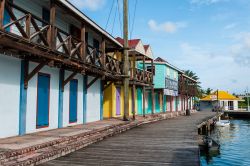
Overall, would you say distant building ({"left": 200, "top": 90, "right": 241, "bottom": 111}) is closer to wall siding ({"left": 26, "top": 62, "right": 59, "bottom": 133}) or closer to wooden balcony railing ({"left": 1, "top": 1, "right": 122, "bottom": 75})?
→ wooden balcony railing ({"left": 1, "top": 1, "right": 122, "bottom": 75})

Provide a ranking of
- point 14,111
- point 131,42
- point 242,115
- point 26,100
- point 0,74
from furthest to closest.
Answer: point 242,115 < point 131,42 < point 26,100 < point 14,111 < point 0,74

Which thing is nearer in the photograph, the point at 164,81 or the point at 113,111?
the point at 113,111

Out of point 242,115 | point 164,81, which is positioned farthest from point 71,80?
point 242,115

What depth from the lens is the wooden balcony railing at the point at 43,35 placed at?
9.11 meters

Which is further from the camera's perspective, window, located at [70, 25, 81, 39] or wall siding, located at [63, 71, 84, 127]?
window, located at [70, 25, 81, 39]

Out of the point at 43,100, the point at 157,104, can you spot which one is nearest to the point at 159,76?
the point at 157,104

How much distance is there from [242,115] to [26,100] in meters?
54.2

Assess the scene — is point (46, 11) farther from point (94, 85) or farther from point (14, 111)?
point (94, 85)

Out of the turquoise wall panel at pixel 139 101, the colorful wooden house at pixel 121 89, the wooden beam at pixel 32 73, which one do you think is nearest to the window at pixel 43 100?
the wooden beam at pixel 32 73

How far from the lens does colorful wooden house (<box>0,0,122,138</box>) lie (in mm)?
9844

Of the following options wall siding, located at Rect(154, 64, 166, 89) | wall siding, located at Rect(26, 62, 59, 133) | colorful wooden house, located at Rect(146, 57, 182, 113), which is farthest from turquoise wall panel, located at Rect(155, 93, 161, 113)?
wall siding, located at Rect(26, 62, 59, 133)

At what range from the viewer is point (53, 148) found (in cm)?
905

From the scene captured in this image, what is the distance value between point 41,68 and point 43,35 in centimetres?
175

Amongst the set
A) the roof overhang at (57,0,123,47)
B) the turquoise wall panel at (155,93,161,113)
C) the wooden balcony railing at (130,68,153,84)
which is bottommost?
the turquoise wall panel at (155,93,161,113)
